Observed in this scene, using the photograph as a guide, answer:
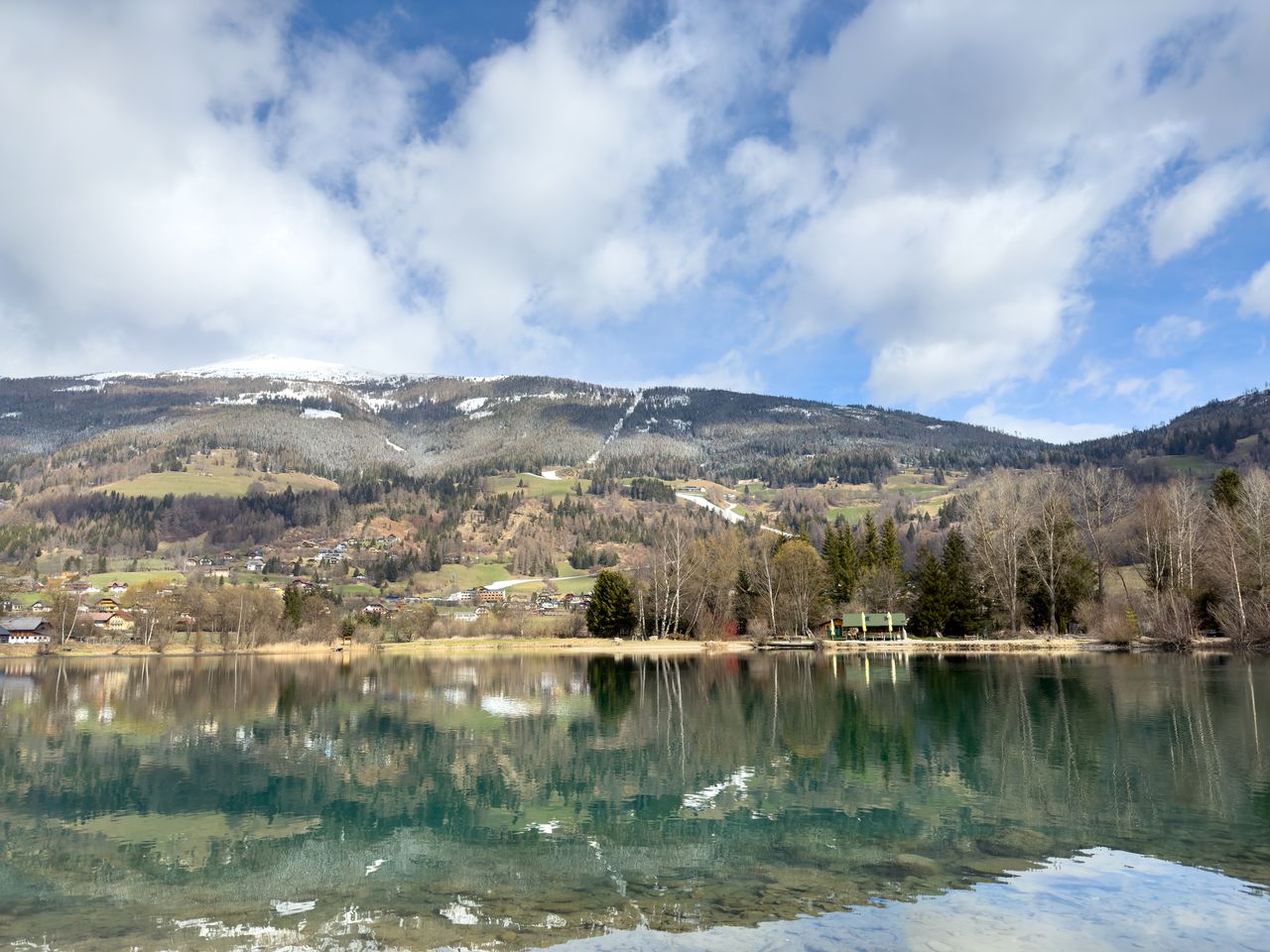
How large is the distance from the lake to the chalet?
51721 mm

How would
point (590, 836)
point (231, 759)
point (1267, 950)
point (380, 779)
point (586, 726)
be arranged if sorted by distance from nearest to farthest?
1. point (1267, 950)
2. point (590, 836)
3. point (380, 779)
4. point (231, 759)
5. point (586, 726)

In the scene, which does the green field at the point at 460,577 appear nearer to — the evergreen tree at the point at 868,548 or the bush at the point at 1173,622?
the evergreen tree at the point at 868,548

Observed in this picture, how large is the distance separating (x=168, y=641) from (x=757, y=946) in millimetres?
108108

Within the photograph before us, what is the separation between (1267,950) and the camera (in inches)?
348

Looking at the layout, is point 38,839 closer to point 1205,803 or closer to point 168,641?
point 1205,803

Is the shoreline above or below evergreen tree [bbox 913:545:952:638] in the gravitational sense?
below

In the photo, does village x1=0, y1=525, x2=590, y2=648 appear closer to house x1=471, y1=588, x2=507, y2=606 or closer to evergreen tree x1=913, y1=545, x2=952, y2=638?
house x1=471, y1=588, x2=507, y2=606

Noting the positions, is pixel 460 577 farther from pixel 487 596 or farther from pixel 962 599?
pixel 962 599

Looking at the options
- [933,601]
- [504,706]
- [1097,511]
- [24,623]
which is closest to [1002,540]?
[1097,511]

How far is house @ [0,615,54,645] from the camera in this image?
10325 centimetres

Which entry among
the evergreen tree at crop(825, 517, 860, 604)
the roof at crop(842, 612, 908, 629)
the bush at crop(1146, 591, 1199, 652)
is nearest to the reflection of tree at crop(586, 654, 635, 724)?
the roof at crop(842, 612, 908, 629)

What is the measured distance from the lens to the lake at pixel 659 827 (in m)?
10.1

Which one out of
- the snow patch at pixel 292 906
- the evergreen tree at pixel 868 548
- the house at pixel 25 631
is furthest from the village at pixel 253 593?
the snow patch at pixel 292 906

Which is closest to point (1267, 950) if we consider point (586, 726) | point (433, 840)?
point (433, 840)
